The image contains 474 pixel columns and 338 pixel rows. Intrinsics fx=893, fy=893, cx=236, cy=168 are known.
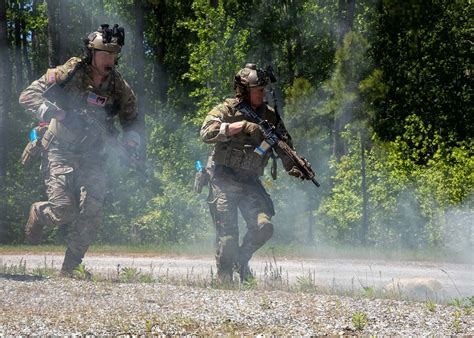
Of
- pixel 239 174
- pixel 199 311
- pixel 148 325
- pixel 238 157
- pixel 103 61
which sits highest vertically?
pixel 103 61

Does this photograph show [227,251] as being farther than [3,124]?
No

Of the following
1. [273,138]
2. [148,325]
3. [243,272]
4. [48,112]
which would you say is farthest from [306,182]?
[148,325]

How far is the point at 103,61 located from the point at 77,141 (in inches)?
34.2

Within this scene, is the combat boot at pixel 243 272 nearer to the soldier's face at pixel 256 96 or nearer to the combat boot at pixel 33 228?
the soldier's face at pixel 256 96

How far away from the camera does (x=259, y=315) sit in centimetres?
688

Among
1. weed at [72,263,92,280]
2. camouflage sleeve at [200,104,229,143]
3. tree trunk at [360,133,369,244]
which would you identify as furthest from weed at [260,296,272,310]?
tree trunk at [360,133,369,244]

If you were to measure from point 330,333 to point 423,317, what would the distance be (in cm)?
98

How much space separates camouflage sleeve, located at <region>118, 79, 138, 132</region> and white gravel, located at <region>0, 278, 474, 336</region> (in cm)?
215

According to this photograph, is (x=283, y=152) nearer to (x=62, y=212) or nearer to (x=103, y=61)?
(x=103, y=61)

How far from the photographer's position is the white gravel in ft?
21.0

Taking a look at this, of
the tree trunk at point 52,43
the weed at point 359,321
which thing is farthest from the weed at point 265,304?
the tree trunk at point 52,43

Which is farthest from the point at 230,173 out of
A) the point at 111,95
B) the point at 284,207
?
the point at 284,207

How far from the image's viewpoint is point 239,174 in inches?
364

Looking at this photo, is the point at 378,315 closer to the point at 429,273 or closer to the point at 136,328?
the point at 136,328
